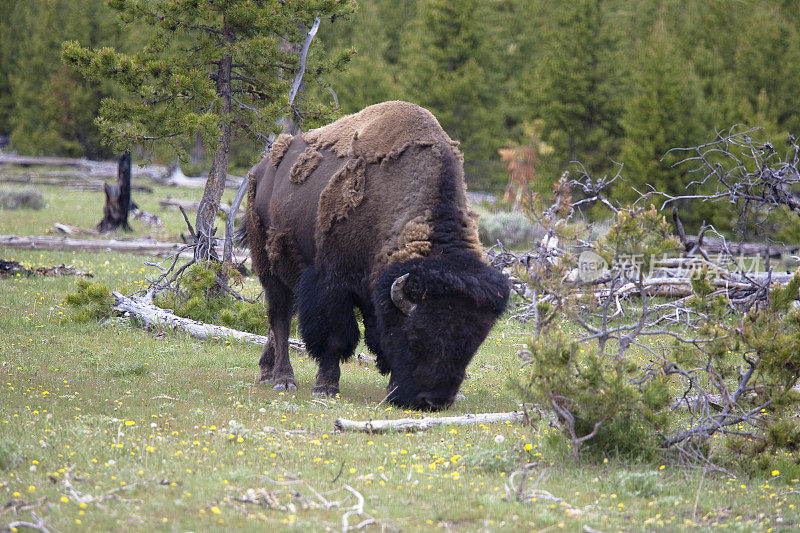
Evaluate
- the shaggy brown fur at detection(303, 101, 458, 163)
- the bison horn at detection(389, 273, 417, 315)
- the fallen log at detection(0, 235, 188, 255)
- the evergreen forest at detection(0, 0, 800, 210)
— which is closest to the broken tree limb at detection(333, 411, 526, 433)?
the bison horn at detection(389, 273, 417, 315)

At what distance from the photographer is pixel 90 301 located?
11266mm

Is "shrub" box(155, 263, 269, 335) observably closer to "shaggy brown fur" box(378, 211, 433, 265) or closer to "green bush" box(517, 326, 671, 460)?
"shaggy brown fur" box(378, 211, 433, 265)

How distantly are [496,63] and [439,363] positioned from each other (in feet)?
105

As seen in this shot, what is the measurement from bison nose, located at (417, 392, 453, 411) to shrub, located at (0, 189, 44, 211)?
23.0 metres

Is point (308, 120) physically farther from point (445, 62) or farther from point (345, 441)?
point (445, 62)

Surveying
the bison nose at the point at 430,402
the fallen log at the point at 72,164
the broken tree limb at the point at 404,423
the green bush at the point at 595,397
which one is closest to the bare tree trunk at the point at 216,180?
the bison nose at the point at 430,402

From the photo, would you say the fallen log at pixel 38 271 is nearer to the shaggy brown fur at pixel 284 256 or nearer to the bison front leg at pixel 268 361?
the bison front leg at pixel 268 361

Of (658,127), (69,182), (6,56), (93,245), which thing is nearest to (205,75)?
(93,245)

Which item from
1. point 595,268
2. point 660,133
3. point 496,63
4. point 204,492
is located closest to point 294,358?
point 595,268

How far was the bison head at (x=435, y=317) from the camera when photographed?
7.33 metres

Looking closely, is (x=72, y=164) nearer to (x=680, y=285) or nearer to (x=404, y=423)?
(x=680, y=285)

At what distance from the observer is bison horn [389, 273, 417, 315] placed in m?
7.40

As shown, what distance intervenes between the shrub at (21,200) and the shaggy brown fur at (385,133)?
68.8ft

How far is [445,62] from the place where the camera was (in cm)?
3556
